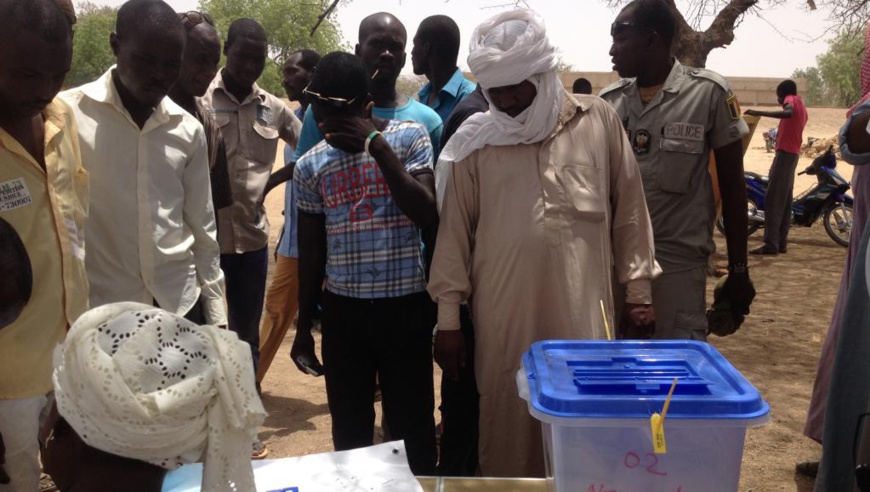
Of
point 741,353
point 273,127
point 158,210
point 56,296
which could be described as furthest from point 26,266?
point 741,353

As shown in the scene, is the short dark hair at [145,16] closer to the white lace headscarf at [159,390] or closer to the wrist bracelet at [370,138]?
the wrist bracelet at [370,138]

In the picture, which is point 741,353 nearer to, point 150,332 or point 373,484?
point 373,484

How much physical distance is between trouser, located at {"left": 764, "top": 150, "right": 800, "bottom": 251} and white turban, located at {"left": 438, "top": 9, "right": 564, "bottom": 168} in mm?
7572

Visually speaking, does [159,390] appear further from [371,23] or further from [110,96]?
[371,23]

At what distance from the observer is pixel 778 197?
30.6ft

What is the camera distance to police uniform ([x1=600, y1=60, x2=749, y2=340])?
3.14m

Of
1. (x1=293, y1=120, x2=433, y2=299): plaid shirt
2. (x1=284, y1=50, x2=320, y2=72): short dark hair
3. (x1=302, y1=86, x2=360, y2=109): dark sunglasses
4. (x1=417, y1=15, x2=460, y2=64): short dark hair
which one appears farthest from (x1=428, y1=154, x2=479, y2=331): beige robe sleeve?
(x1=284, y1=50, x2=320, y2=72): short dark hair

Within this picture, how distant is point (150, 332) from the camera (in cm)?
126

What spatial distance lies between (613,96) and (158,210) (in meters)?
1.90

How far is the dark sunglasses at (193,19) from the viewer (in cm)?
365

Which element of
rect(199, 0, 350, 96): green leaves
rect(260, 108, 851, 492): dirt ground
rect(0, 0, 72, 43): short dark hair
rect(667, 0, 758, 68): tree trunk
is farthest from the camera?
rect(199, 0, 350, 96): green leaves

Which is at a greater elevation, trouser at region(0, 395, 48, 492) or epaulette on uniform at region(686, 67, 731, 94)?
epaulette on uniform at region(686, 67, 731, 94)

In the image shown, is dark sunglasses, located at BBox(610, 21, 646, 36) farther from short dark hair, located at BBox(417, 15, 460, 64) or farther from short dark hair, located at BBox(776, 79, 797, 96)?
short dark hair, located at BBox(776, 79, 797, 96)

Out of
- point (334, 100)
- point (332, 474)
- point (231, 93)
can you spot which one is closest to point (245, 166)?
point (231, 93)
